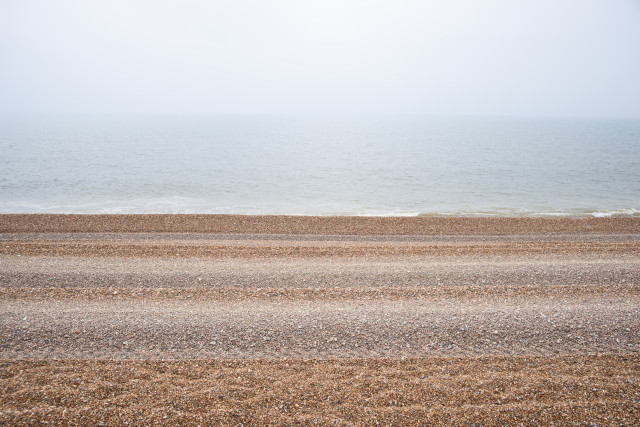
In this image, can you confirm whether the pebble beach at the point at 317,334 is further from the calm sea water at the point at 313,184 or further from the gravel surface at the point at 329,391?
the calm sea water at the point at 313,184

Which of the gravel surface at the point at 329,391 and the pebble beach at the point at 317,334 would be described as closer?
the gravel surface at the point at 329,391

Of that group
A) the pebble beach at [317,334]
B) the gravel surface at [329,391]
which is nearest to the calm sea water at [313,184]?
the pebble beach at [317,334]

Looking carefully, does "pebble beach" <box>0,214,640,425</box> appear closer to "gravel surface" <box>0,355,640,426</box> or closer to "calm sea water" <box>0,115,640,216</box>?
"gravel surface" <box>0,355,640,426</box>

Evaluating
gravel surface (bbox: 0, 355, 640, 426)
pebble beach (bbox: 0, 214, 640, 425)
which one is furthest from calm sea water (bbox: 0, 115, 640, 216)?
gravel surface (bbox: 0, 355, 640, 426)

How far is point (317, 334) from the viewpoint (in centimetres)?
740

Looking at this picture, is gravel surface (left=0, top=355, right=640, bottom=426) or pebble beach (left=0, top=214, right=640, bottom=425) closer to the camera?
gravel surface (left=0, top=355, right=640, bottom=426)

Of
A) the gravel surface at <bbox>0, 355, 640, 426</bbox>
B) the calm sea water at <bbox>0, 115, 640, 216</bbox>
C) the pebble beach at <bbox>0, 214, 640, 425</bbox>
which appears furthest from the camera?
the calm sea water at <bbox>0, 115, 640, 216</bbox>

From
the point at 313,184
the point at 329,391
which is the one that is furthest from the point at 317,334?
the point at 313,184

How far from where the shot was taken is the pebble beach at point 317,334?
5.46m

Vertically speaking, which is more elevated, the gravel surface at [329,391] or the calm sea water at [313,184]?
the calm sea water at [313,184]

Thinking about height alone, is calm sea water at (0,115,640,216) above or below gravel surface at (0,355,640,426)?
above

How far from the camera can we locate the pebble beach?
17.9 ft

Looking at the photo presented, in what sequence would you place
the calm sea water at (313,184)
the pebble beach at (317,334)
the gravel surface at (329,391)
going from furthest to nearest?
1. the calm sea water at (313,184)
2. the pebble beach at (317,334)
3. the gravel surface at (329,391)

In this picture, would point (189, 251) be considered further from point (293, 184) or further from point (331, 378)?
point (293, 184)
